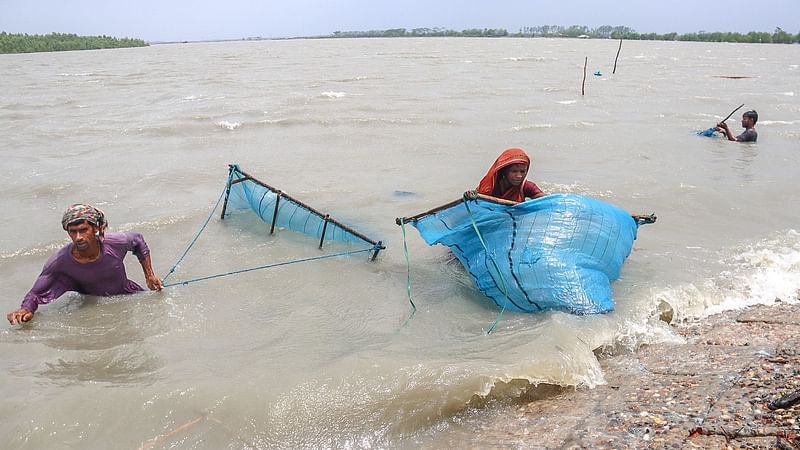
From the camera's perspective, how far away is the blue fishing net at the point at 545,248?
3.91m

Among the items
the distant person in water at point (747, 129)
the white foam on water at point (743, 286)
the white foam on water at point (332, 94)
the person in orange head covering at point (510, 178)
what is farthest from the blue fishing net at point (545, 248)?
the white foam on water at point (332, 94)

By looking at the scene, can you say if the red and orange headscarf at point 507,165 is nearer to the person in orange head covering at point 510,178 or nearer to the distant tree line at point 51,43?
the person in orange head covering at point 510,178

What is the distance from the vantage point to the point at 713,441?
2.31m

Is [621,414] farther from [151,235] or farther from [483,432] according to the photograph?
[151,235]

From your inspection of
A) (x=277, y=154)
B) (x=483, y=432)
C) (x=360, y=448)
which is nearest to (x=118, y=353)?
(x=360, y=448)

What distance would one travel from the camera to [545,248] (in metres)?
3.99

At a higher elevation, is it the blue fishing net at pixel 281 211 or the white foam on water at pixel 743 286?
the blue fishing net at pixel 281 211

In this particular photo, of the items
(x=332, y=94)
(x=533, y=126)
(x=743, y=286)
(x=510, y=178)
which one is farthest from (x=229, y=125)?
(x=743, y=286)

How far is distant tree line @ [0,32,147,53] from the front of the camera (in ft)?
186

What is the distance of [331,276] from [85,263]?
6.73 ft

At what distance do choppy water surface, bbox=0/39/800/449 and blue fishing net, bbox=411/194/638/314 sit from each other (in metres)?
0.20

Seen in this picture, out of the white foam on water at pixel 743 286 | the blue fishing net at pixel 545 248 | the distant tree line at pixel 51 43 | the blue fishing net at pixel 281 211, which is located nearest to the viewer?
the blue fishing net at pixel 545 248

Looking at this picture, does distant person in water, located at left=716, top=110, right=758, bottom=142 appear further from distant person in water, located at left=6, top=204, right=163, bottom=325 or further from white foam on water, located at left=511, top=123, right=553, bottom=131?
distant person in water, located at left=6, top=204, right=163, bottom=325

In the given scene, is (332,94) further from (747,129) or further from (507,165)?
(507,165)
